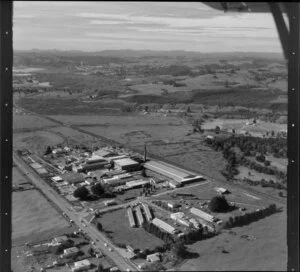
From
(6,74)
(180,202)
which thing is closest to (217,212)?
(180,202)

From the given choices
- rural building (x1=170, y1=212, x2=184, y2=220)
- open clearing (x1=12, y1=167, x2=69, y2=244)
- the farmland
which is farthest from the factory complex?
rural building (x1=170, y1=212, x2=184, y2=220)

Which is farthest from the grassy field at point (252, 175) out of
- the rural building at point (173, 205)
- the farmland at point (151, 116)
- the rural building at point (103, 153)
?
the rural building at point (103, 153)

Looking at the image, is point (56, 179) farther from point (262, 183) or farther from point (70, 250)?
point (262, 183)

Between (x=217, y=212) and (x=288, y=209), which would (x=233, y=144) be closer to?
(x=217, y=212)

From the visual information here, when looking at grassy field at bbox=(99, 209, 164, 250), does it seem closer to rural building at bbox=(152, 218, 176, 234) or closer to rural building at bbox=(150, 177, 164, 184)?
rural building at bbox=(152, 218, 176, 234)

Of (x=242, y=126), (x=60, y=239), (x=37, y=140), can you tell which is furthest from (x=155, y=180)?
(x=242, y=126)

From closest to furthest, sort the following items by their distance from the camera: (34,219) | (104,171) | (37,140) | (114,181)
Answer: (34,219) < (114,181) < (104,171) < (37,140)
